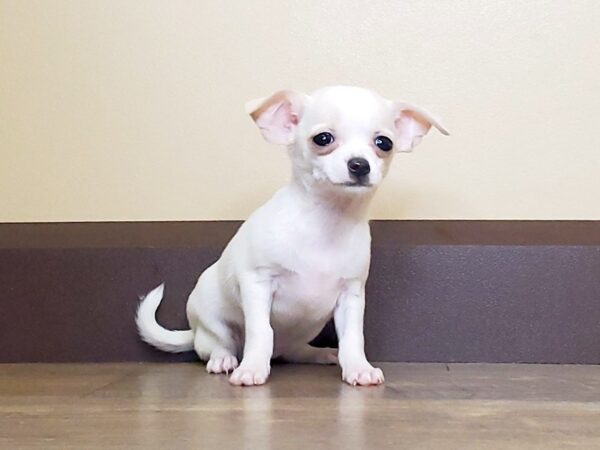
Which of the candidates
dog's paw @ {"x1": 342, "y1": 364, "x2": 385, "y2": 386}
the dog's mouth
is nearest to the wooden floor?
dog's paw @ {"x1": 342, "y1": 364, "x2": 385, "y2": 386}

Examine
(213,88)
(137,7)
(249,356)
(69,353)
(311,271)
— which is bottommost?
(69,353)

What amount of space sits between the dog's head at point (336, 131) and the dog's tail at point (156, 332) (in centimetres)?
39

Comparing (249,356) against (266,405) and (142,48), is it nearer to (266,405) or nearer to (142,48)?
(266,405)

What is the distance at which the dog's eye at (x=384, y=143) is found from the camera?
1412mm

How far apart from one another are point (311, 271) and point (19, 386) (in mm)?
488

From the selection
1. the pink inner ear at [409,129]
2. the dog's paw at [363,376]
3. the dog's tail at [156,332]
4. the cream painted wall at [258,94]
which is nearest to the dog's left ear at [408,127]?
the pink inner ear at [409,129]

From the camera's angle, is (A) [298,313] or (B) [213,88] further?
(B) [213,88]

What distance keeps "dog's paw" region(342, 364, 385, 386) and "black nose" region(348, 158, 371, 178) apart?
1.01ft

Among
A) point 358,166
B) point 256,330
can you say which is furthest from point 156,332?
point 358,166

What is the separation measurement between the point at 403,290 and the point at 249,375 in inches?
15.5

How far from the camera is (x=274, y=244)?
4.85 feet

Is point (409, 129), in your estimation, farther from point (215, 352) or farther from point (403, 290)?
point (215, 352)

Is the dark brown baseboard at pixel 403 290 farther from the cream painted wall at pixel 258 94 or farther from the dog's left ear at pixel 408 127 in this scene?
the dog's left ear at pixel 408 127

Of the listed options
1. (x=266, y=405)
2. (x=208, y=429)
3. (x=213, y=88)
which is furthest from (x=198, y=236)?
(x=208, y=429)
